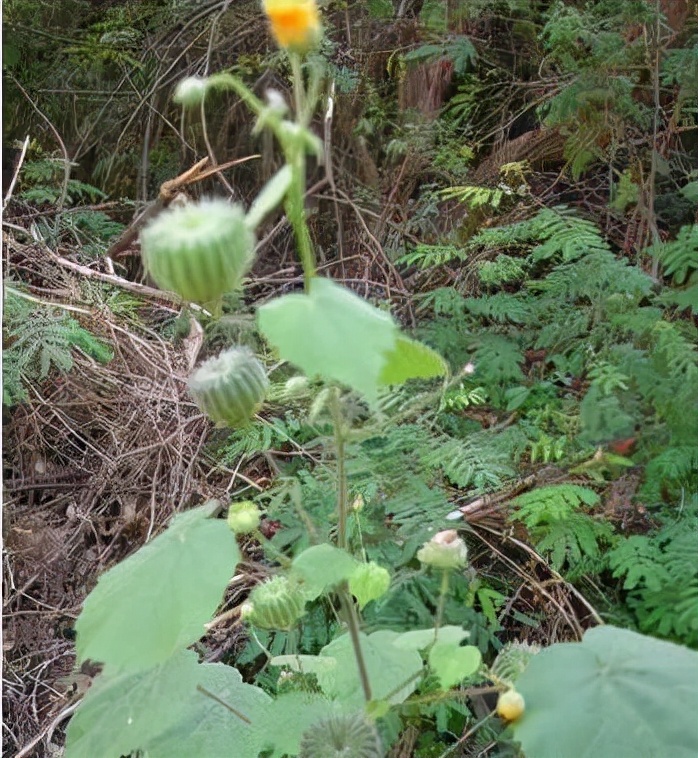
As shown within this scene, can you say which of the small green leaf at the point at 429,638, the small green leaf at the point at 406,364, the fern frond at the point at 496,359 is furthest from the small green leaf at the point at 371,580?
the fern frond at the point at 496,359

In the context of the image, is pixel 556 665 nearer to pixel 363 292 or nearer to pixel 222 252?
pixel 222 252

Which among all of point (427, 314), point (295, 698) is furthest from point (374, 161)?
point (295, 698)

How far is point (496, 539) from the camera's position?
95cm

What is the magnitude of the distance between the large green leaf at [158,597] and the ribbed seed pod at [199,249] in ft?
0.46

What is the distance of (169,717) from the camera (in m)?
0.46

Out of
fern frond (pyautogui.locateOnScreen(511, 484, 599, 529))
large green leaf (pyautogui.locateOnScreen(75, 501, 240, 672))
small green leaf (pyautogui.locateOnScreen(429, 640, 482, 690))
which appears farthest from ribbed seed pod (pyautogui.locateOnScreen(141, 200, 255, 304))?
fern frond (pyautogui.locateOnScreen(511, 484, 599, 529))

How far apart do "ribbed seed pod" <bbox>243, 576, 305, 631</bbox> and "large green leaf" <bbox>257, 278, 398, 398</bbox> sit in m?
0.21

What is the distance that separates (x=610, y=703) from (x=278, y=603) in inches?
7.8

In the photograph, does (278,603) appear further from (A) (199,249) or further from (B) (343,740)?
(A) (199,249)

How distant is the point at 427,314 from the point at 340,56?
26.1 inches

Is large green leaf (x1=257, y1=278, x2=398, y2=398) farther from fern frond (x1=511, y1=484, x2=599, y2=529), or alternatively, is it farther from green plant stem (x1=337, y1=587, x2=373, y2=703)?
fern frond (x1=511, y1=484, x2=599, y2=529)

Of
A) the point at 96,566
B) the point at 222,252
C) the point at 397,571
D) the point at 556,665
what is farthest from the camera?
the point at 96,566

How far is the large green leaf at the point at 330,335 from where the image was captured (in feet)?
1.02

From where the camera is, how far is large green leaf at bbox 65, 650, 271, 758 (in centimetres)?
47
